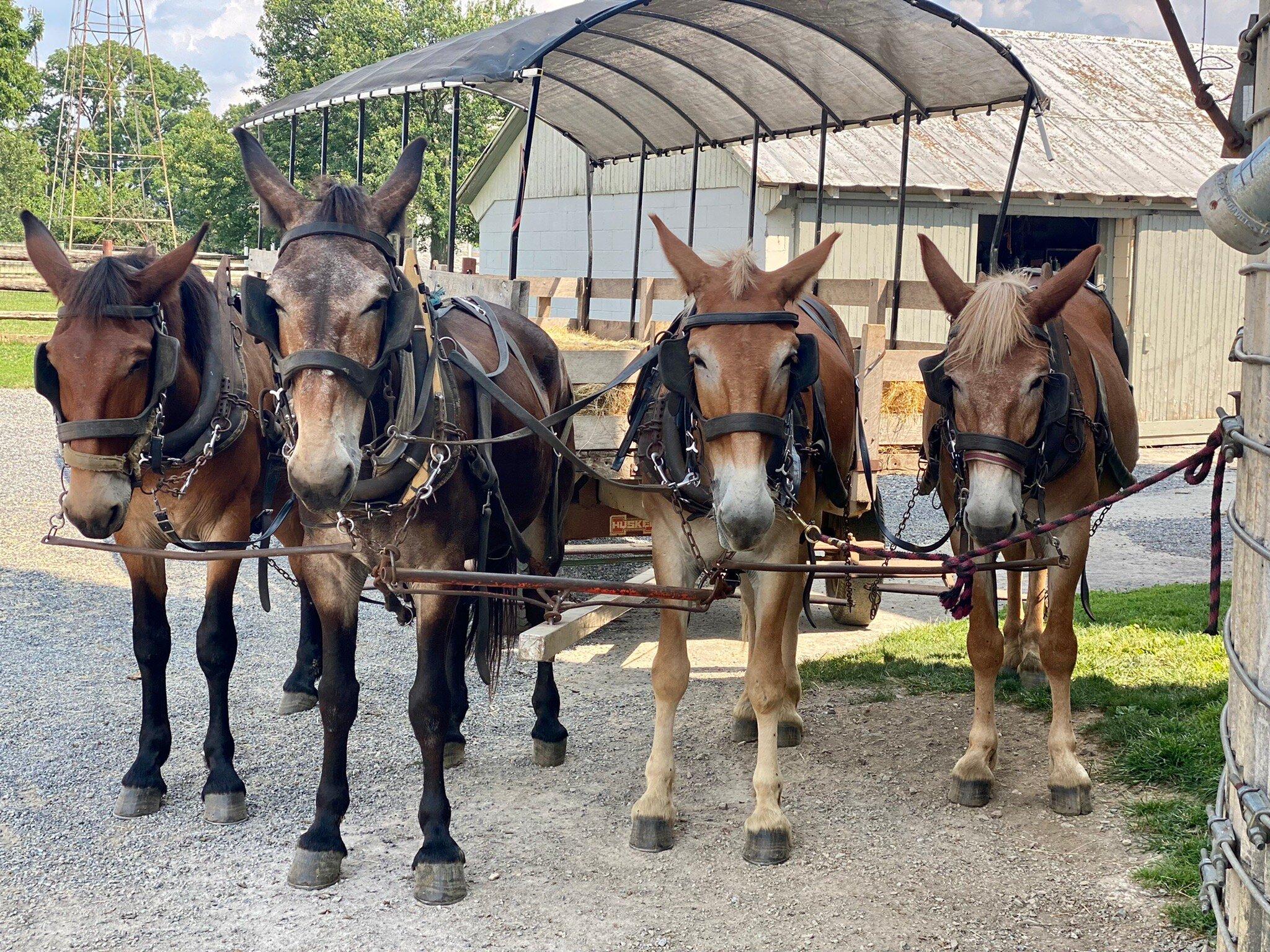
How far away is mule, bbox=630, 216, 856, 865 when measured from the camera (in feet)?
11.2

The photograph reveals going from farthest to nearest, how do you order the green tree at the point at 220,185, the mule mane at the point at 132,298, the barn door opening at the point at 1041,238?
the green tree at the point at 220,185
the barn door opening at the point at 1041,238
the mule mane at the point at 132,298

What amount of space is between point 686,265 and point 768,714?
156 cm

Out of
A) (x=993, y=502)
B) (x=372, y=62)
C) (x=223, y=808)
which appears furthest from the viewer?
(x=372, y=62)

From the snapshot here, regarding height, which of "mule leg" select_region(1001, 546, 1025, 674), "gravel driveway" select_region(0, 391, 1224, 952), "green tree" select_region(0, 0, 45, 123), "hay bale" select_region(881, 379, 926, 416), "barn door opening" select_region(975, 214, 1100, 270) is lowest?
"gravel driveway" select_region(0, 391, 1224, 952)

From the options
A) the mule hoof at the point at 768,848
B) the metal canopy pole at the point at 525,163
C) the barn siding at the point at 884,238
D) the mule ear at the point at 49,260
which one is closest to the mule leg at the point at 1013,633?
the mule hoof at the point at 768,848

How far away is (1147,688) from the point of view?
17.7 ft

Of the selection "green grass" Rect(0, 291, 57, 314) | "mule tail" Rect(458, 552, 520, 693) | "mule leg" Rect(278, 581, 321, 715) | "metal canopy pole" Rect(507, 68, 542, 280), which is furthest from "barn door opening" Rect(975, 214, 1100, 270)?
"green grass" Rect(0, 291, 57, 314)

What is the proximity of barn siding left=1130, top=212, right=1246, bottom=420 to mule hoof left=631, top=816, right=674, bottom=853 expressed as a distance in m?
13.5

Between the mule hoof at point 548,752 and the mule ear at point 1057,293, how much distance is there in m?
2.55

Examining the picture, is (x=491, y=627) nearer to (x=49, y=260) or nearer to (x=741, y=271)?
(x=741, y=271)

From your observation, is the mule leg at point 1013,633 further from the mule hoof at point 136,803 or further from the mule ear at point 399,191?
the mule hoof at point 136,803

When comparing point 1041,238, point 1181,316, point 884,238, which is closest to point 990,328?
point 884,238

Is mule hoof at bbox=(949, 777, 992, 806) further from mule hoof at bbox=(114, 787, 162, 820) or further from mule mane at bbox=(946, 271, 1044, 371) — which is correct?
mule hoof at bbox=(114, 787, 162, 820)

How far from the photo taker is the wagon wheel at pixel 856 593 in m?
6.54
